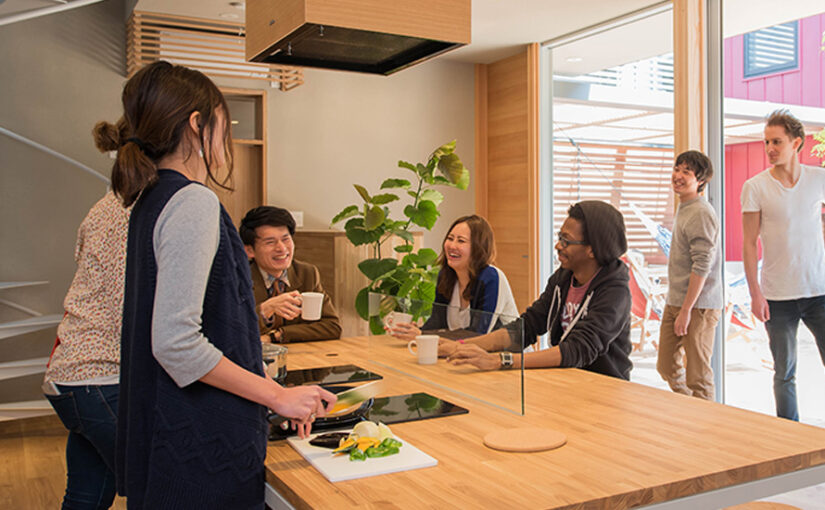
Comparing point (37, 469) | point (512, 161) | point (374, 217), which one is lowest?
point (37, 469)

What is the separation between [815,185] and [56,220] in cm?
491

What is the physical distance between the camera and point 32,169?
16.9 ft

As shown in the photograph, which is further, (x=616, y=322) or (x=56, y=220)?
(x=56, y=220)

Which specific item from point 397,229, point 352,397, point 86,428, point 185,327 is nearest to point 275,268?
point 86,428

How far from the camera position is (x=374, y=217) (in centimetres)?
459

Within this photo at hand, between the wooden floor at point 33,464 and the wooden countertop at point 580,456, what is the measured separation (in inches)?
92.7

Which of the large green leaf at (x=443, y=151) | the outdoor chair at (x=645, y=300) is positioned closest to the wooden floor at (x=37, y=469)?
the outdoor chair at (x=645, y=300)

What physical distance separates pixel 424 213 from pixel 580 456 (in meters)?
3.37

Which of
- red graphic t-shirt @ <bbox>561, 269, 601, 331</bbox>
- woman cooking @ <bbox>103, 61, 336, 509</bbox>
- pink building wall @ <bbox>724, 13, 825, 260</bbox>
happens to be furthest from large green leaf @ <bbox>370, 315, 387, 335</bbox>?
pink building wall @ <bbox>724, 13, 825, 260</bbox>

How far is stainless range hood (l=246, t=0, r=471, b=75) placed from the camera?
2.25 m

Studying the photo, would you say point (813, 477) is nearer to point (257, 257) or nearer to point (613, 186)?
point (257, 257)

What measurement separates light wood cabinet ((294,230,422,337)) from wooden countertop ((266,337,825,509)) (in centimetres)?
296

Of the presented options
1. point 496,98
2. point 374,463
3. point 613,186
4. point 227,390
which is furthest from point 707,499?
point 496,98

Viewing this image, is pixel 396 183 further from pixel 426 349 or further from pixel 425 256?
pixel 426 349
